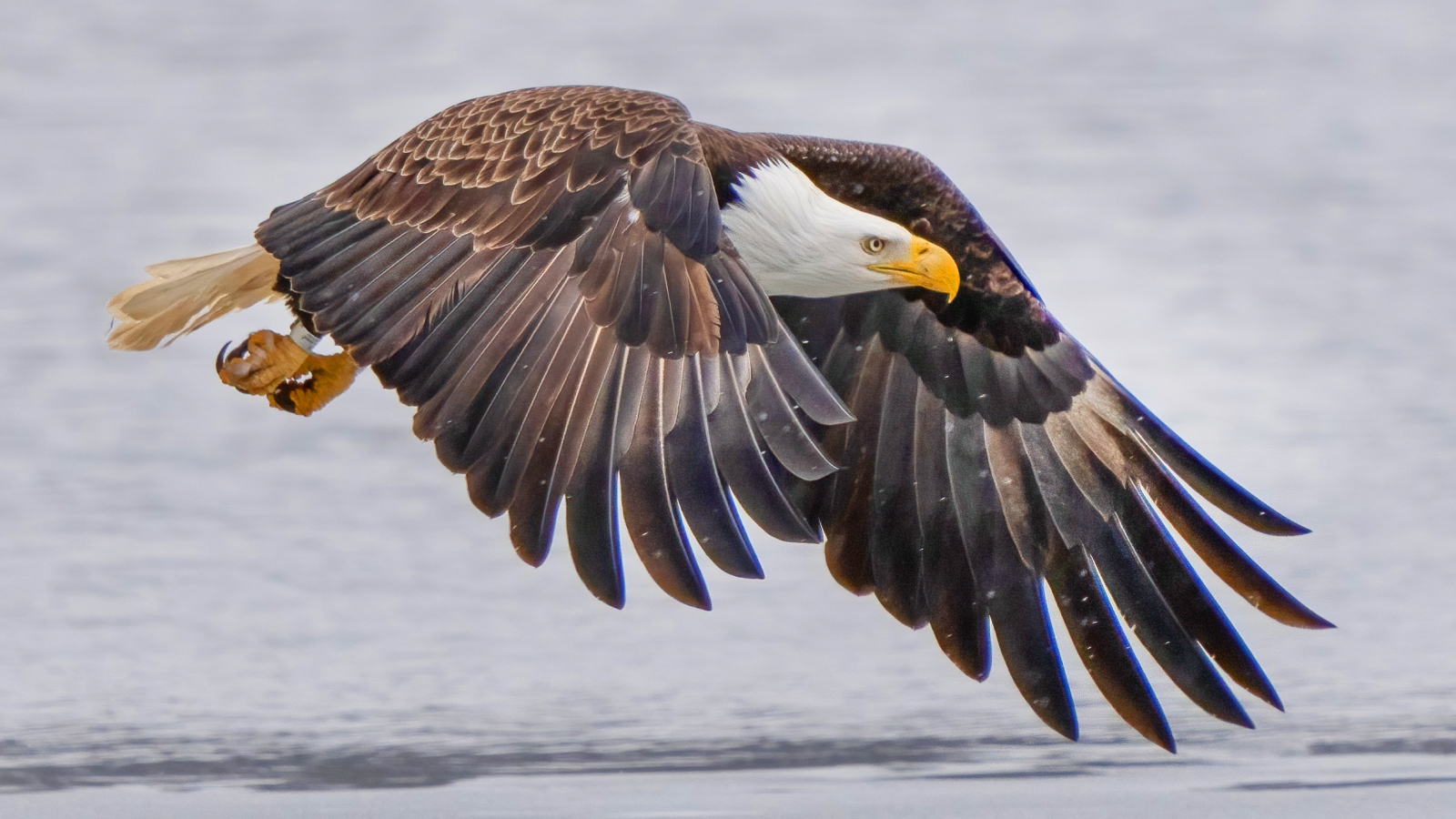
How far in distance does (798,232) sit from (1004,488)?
29.0 inches

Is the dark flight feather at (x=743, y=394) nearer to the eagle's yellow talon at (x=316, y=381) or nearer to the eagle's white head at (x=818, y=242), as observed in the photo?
the eagle's white head at (x=818, y=242)

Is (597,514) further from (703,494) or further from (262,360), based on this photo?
(262,360)

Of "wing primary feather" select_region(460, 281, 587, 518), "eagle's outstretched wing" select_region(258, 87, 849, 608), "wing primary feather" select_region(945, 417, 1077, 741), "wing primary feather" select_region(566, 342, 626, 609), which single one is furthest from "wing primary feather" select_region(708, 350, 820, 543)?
"wing primary feather" select_region(945, 417, 1077, 741)

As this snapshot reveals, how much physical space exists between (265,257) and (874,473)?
156 centimetres

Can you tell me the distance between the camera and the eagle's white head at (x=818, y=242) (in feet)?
13.7

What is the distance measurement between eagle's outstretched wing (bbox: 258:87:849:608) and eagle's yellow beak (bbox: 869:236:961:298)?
71cm

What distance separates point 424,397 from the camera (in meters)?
3.10

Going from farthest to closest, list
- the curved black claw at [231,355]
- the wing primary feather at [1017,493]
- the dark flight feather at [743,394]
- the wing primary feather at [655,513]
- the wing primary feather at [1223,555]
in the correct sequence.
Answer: the curved black claw at [231,355] → the wing primary feather at [1017,493] → the wing primary feather at [1223,555] → the dark flight feather at [743,394] → the wing primary feather at [655,513]

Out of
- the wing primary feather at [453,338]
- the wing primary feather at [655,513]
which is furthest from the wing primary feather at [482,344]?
the wing primary feather at [655,513]

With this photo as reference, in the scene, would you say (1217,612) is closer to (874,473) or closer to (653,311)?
(874,473)

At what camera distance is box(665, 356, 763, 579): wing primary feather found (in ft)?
9.30

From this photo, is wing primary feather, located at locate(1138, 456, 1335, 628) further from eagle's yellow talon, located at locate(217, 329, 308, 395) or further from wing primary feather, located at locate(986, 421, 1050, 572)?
eagle's yellow talon, located at locate(217, 329, 308, 395)

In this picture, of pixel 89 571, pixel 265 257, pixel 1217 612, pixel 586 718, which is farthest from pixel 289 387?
pixel 1217 612

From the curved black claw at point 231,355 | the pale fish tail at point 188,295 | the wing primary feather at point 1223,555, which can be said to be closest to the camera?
the wing primary feather at point 1223,555
